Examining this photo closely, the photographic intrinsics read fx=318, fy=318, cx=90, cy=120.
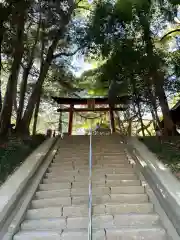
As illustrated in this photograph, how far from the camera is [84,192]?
6523 millimetres

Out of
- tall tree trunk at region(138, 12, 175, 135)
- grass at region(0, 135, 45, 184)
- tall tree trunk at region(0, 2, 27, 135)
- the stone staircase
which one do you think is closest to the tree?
tall tree trunk at region(138, 12, 175, 135)

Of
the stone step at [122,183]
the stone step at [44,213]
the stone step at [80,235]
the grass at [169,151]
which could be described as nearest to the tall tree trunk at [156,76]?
the grass at [169,151]

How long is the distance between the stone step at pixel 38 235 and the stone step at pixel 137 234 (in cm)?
80

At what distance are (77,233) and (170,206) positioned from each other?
1.58 metres

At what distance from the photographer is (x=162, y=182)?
19.6 feet

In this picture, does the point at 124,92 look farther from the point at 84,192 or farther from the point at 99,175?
the point at 84,192

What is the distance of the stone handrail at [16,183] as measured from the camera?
5.12 meters

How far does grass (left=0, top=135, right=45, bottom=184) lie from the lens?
24.4 feet

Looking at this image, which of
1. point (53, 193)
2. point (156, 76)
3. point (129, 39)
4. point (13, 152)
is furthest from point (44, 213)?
A: point (156, 76)

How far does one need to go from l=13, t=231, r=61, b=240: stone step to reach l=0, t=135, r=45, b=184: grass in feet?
6.46

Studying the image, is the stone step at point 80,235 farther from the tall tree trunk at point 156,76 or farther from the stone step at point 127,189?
the tall tree trunk at point 156,76

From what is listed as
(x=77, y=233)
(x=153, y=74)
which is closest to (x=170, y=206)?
(x=77, y=233)

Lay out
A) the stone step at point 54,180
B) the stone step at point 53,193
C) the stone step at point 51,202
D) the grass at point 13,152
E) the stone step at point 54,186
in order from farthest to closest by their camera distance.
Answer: the grass at point 13,152 → the stone step at point 54,180 → the stone step at point 54,186 → the stone step at point 53,193 → the stone step at point 51,202

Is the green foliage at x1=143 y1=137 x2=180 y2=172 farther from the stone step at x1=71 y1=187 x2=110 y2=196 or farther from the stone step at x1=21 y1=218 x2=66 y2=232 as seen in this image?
the stone step at x1=21 y1=218 x2=66 y2=232
